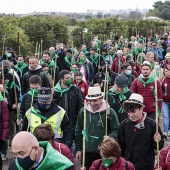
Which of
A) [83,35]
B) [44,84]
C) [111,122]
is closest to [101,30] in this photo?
[83,35]

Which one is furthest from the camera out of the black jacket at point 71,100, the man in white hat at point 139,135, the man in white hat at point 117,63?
Answer: the man in white hat at point 117,63

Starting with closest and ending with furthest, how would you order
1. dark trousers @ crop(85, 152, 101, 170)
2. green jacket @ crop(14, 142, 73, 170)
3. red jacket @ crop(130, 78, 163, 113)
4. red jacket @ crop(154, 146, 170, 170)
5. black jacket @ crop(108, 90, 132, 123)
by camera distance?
green jacket @ crop(14, 142, 73, 170) → red jacket @ crop(154, 146, 170, 170) → dark trousers @ crop(85, 152, 101, 170) → black jacket @ crop(108, 90, 132, 123) → red jacket @ crop(130, 78, 163, 113)

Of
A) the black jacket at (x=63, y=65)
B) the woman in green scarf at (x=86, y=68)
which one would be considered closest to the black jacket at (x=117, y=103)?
the woman in green scarf at (x=86, y=68)

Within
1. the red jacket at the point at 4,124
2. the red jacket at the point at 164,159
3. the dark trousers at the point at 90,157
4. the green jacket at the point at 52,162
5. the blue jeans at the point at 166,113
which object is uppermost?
the green jacket at the point at 52,162

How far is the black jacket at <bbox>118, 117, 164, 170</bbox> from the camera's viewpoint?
20.0 ft

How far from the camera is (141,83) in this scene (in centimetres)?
939

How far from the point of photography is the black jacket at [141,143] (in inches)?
240

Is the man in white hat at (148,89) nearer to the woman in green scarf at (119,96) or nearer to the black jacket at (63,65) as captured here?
the woman in green scarf at (119,96)

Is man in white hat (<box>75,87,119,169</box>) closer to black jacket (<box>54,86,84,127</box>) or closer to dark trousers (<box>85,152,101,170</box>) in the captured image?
dark trousers (<box>85,152,101,170</box>)

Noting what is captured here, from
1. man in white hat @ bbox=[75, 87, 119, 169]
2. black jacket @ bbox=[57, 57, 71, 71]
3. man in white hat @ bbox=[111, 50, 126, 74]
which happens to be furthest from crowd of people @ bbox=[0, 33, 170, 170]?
black jacket @ bbox=[57, 57, 71, 71]

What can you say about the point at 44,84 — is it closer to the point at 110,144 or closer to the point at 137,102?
the point at 137,102

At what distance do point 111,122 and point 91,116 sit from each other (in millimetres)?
301

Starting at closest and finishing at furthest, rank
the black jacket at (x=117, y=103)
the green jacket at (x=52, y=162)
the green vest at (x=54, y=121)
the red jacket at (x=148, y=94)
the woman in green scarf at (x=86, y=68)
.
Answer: the green jacket at (x=52, y=162) < the green vest at (x=54, y=121) < the black jacket at (x=117, y=103) < the red jacket at (x=148, y=94) < the woman in green scarf at (x=86, y=68)

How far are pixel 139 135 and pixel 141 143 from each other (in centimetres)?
11
